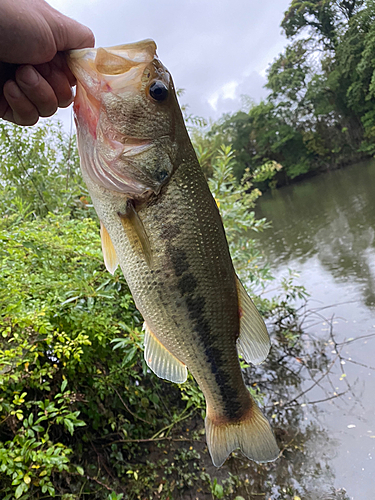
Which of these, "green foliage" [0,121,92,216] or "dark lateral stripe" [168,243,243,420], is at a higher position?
"green foliage" [0,121,92,216]

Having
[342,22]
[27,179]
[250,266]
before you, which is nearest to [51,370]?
[27,179]

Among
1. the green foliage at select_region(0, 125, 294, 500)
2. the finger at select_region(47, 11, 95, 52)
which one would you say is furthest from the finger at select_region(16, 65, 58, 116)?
the green foliage at select_region(0, 125, 294, 500)

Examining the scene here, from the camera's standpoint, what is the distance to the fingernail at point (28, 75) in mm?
1194

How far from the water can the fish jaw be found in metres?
2.85

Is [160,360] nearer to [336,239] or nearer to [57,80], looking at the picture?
[57,80]

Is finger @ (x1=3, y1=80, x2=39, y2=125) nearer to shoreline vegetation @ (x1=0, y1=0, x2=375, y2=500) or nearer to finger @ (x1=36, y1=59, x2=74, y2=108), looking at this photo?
finger @ (x1=36, y1=59, x2=74, y2=108)

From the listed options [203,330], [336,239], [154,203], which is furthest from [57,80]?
[336,239]

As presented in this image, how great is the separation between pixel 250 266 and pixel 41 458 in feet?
10.6

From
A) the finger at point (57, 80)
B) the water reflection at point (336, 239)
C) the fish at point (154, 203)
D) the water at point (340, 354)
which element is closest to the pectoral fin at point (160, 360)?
the fish at point (154, 203)

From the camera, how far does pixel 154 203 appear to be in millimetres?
1190

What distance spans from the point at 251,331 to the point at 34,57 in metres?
1.30

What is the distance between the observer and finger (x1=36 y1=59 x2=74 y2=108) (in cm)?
129

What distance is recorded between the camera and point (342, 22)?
28688 mm

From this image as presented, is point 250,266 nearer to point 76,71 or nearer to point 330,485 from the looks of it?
point 330,485
